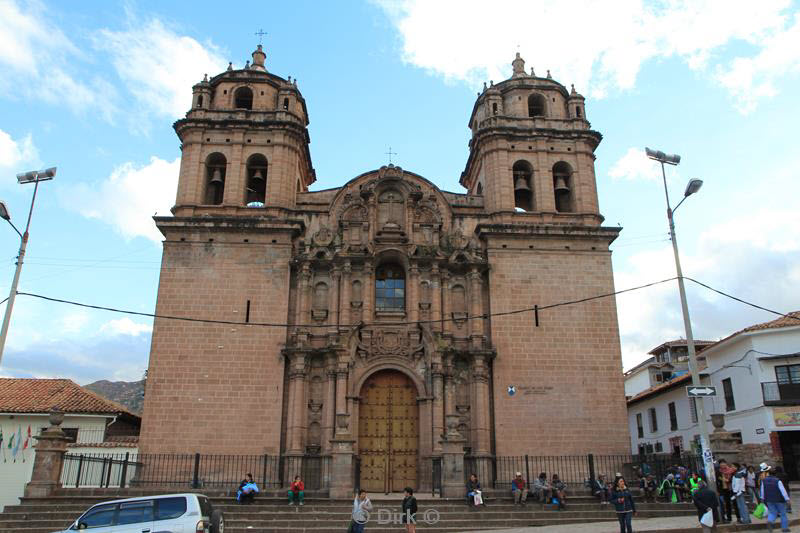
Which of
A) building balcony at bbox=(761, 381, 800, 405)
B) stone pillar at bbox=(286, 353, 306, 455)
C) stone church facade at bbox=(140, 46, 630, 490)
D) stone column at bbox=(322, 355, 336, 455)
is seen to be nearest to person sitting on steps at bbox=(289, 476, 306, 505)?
stone church facade at bbox=(140, 46, 630, 490)

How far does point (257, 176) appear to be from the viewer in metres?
25.0

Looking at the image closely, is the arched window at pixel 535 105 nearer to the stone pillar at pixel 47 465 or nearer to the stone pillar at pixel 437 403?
the stone pillar at pixel 437 403

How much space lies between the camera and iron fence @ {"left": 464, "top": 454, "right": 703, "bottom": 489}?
2016 centimetres

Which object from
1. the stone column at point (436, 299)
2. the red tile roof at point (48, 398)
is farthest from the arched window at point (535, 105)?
the red tile roof at point (48, 398)

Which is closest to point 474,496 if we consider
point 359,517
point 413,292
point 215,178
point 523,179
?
point 359,517

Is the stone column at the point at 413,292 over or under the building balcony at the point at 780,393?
over

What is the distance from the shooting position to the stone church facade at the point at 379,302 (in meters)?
20.8

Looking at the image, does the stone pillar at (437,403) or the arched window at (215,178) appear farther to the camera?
the arched window at (215,178)

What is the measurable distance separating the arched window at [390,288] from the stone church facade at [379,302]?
0.04 meters

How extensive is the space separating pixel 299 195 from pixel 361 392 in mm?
8152

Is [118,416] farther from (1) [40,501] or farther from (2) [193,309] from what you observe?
(1) [40,501]

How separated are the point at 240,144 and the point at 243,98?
277cm

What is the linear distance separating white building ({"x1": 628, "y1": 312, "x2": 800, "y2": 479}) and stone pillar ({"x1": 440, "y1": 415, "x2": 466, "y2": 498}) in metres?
12.9

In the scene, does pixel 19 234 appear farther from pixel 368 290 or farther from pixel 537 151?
pixel 537 151
